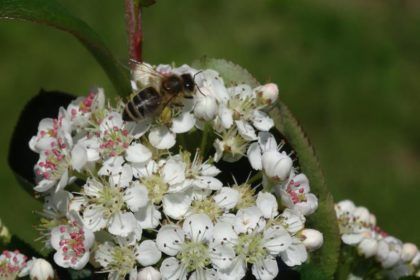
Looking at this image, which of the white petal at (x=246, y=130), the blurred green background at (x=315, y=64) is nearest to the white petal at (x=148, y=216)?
the white petal at (x=246, y=130)

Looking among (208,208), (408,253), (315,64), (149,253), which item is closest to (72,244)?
(149,253)

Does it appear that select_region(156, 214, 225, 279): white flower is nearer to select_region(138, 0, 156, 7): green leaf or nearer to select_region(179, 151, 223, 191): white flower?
select_region(179, 151, 223, 191): white flower

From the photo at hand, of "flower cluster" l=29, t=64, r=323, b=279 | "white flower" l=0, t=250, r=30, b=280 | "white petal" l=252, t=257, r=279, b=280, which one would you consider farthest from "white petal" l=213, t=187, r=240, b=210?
"white flower" l=0, t=250, r=30, b=280

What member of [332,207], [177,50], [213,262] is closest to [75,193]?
[213,262]

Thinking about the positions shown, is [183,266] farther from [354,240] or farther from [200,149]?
[354,240]

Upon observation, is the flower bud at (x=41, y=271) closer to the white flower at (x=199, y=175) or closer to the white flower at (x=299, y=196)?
the white flower at (x=199, y=175)

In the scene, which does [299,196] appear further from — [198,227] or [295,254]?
[198,227]

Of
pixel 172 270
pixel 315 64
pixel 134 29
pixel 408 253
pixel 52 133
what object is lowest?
pixel 315 64
